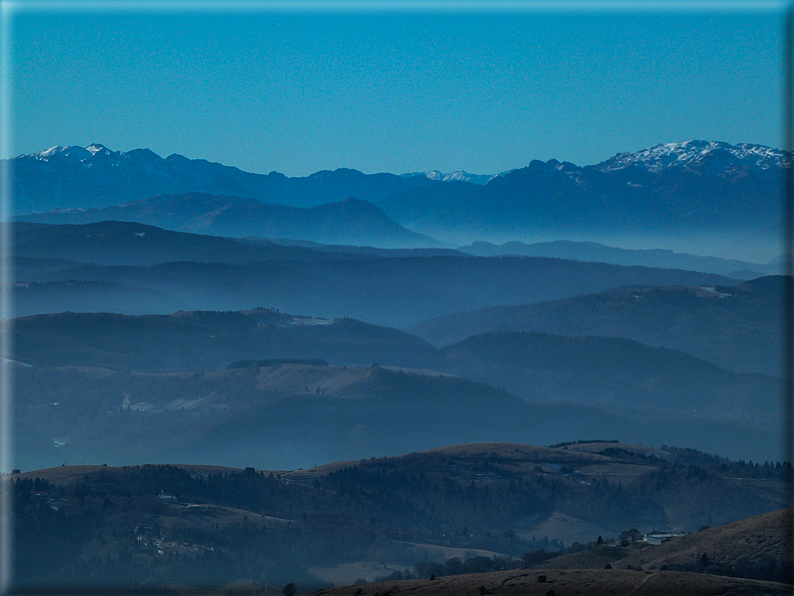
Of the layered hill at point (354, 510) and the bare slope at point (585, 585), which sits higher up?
the bare slope at point (585, 585)

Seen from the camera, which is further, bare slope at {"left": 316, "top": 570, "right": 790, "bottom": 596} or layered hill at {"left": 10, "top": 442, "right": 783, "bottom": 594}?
layered hill at {"left": 10, "top": 442, "right": 783, "bottom": 594}

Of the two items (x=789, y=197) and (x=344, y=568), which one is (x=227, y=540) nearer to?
(x=344, y=568)

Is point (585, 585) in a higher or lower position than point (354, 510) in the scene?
higher

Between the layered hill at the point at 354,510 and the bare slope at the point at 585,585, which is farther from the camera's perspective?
the layered hill at the point at 354,510

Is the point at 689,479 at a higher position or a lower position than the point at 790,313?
lower

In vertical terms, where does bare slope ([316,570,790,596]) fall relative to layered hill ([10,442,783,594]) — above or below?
above

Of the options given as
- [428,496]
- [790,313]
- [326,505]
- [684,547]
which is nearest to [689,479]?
[428,496]

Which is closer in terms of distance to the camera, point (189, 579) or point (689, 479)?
point (189, 579)

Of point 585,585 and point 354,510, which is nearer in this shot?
point 585,585

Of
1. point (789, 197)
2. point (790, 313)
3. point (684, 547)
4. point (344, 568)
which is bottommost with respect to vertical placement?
point (344, 568)

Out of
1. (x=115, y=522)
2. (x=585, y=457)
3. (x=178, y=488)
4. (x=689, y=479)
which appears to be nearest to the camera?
(x=115, y=522)

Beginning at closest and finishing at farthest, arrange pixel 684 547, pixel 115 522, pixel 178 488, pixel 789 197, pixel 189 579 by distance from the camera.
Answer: pixel 789 197 → pixel 684 547 → pixel 189 579 → pixel 115 522 → pixel 178 488
